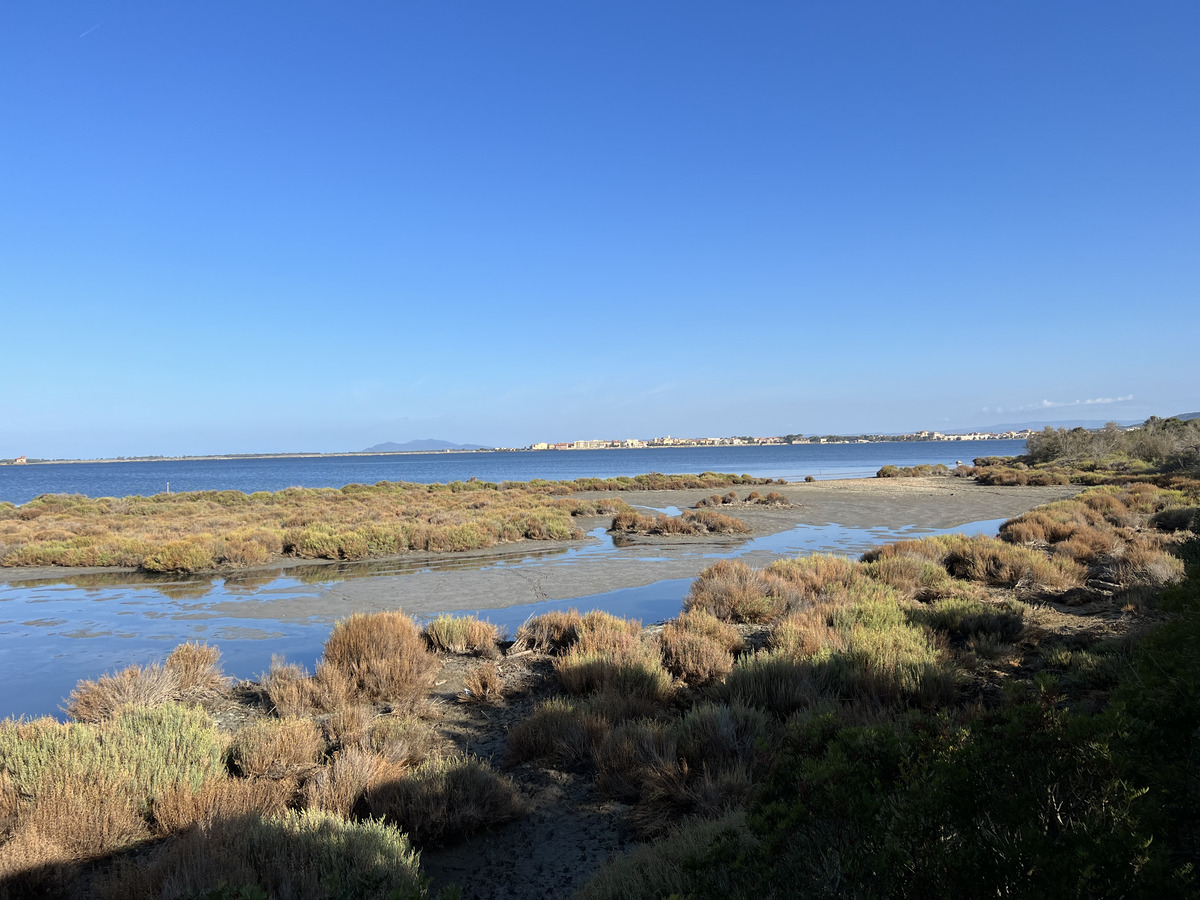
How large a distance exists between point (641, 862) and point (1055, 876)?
229cm

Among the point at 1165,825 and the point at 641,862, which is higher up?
the point at 1165,825

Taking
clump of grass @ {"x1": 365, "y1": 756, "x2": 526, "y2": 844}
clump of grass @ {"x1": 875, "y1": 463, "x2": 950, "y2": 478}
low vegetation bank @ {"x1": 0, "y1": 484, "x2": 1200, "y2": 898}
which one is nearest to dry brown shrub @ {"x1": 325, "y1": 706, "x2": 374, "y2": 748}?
low vegetation bank @ {"x1": 0, "y1": 484, "x2": 1200, "y2": 898}

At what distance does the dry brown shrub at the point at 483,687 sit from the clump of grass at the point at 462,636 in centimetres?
120

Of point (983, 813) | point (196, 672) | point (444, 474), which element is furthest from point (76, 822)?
point (444, 474)

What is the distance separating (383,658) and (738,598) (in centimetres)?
565

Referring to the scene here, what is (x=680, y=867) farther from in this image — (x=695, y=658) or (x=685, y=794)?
(x=695, y=658)

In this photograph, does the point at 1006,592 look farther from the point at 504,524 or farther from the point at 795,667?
the point at 504,524

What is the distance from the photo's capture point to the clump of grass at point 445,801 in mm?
4508

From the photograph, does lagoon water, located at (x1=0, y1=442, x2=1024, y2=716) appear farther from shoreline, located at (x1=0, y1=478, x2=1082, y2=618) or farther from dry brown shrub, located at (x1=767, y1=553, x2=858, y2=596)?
dry brown shrub, located at (x1=767, y1=553, x2=858, y2=596)

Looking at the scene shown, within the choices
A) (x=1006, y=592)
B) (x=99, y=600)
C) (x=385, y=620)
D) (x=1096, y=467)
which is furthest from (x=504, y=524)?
(x=1096, y=467)

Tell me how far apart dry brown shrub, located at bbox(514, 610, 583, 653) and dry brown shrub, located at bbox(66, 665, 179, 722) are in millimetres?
4169

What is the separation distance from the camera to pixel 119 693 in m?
6.62

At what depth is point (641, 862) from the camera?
3.73 metres

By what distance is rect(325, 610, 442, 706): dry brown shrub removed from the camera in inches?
289
